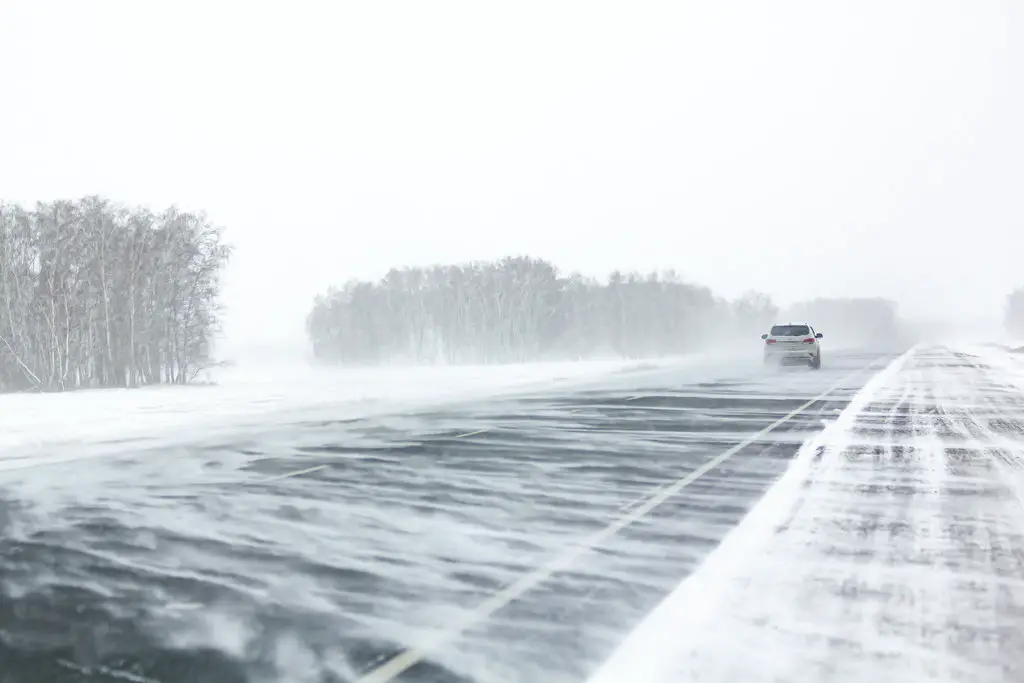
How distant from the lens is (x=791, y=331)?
43500 mm

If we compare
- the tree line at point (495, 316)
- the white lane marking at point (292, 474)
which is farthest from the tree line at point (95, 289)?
the tree line at point (495, 316)

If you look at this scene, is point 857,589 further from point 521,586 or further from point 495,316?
point 495,316

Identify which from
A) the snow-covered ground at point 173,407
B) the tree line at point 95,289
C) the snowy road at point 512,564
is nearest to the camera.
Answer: the snowy road at point 512,564

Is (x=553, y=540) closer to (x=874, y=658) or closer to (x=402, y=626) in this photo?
(x=402, y=626)

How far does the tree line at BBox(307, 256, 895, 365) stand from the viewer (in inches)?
3903

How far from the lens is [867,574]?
612 centimetres

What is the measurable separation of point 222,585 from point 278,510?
269cm

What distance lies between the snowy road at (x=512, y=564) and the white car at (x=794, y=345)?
2984 cm

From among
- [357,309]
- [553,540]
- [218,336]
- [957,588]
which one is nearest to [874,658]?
[957,588]

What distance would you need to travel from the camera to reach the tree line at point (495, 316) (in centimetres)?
9912

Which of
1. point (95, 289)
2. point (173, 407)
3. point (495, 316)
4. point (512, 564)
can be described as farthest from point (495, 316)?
point (512, 564)

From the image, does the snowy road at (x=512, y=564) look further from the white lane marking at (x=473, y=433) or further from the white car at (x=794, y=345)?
the white car at (x=794, y=345)

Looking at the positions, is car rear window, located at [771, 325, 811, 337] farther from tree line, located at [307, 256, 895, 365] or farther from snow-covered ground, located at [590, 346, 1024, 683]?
tree line, located at [307, 256, 895, 365]

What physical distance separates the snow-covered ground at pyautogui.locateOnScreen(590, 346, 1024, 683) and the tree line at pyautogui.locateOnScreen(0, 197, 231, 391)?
32.8 m
